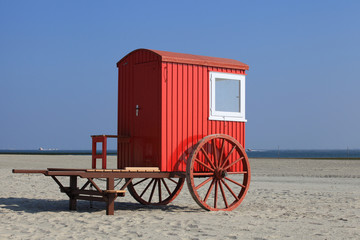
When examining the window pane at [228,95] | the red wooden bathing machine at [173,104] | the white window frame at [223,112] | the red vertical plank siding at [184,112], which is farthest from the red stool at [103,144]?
the window pane at [228,95]

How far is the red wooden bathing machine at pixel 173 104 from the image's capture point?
11.4m

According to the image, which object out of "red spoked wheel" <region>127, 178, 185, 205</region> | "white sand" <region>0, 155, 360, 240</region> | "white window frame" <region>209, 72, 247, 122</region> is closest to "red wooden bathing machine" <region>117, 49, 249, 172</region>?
"white window frame" <region>209, 72, 247, 122</region>

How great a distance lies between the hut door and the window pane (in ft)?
5.41

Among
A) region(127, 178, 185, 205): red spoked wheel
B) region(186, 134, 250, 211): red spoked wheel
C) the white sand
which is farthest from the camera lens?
region(127, 178, 185, 205): red spoked wheel

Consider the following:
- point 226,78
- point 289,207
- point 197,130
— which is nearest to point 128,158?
point 197,130

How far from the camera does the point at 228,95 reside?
1268 cm

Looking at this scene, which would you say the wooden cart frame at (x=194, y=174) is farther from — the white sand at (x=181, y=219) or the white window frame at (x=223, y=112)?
the white window frame at (x=223, y=112)

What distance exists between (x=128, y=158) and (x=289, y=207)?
13.1 feet

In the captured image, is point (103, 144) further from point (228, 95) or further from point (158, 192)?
point (158, 192)

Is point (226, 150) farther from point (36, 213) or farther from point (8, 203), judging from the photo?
point (8, 203)

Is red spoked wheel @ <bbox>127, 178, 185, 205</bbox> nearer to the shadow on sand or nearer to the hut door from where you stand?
the shadow on sand

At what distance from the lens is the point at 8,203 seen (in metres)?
12.8

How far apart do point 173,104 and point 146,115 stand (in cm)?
73

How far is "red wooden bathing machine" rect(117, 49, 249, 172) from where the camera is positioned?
1144 cm
